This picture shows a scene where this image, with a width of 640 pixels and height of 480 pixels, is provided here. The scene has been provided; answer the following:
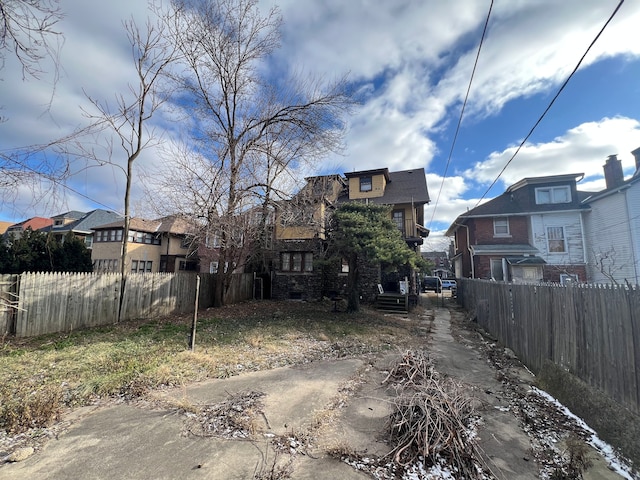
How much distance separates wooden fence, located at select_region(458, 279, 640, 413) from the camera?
3096 mm

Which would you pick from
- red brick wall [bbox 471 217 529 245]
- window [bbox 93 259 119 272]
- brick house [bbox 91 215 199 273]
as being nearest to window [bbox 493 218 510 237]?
red brick wall [bbox 471 217 529 245]

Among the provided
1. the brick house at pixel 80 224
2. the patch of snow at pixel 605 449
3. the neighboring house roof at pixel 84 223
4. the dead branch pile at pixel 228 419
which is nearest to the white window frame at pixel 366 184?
the patch of snow at pixel 605 449

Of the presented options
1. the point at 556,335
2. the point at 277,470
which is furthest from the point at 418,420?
the point at 556,335

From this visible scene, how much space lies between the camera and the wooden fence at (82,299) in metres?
7.35

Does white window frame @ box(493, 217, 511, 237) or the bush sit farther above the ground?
white window frame @ box(493, 217, 511, 237)

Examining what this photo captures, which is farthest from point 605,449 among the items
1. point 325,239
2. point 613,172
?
point 613,172

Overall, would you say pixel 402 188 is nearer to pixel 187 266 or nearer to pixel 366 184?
pixel 366 184

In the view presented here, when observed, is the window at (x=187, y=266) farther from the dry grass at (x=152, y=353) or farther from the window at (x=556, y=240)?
the window at (x=556, y=240)

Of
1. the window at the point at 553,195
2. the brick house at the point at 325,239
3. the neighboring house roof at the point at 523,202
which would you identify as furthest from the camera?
the window at the point at 553,195

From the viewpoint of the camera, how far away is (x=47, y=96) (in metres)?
4.08

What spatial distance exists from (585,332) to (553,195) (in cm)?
1869

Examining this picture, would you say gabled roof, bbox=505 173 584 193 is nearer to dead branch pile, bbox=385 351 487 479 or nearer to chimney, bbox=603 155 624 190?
chimney, bbox=603 155 624 190

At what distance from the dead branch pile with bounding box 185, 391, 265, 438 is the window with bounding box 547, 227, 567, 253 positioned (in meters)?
20.5

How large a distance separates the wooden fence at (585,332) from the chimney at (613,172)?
56.4ft
